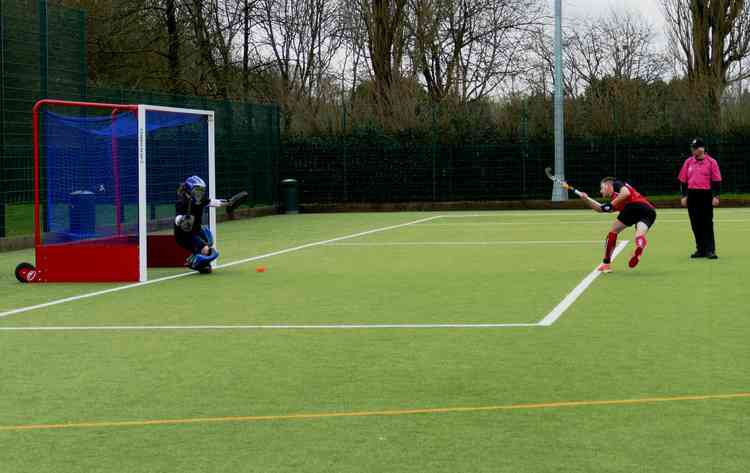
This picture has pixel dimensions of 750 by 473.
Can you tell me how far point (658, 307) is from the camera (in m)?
12.8

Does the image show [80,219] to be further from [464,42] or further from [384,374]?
[464,42]

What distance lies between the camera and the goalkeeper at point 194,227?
56.9 feet

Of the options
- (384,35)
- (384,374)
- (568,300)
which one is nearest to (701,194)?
(568,300)

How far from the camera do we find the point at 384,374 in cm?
906

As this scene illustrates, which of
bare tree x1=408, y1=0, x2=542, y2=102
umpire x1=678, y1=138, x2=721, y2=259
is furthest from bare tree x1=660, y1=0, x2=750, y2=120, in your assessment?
umpire x1=678, y1=138, x2=721, y2=259

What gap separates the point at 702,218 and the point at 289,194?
68.2ft

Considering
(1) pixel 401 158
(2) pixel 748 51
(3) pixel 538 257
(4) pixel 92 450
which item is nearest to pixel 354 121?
(1) pixel 401 158

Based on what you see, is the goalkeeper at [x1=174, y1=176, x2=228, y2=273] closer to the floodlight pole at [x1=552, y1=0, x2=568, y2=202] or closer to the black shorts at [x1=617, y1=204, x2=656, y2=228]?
the black shorts at [x1=617, y1=204, x2=656, y2=228]

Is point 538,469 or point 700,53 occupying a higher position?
point 700,53

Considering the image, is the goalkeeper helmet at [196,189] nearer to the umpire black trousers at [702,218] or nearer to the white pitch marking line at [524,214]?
the umpire black trousers at [702,218]

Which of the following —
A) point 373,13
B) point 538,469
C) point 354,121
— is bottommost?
point 538,469

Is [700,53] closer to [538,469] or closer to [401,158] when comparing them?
[401,158]

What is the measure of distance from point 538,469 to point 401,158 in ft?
112

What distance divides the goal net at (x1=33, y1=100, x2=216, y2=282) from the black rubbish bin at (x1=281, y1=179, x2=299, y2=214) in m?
17.7
